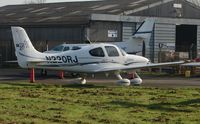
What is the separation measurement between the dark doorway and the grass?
105 ft

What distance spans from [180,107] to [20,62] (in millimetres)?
11901

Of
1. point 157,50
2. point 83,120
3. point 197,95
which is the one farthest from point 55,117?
point 157,50

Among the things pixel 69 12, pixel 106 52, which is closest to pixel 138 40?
pixel 69 12

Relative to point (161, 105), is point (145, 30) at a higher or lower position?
higher

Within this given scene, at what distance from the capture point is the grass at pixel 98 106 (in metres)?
14.0

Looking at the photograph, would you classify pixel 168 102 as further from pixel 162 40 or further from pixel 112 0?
pixel 112 0

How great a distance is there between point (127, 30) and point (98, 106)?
31.3 m

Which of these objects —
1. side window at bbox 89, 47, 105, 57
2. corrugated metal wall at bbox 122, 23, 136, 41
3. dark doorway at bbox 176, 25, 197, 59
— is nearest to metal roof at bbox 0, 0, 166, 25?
corrugated metal wall at bbox 122, 23, 136, 41

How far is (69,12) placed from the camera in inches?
2132

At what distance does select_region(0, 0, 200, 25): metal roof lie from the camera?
48281 mm

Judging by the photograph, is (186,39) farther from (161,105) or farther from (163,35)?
(161,105)

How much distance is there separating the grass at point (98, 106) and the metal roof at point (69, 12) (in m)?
25.2

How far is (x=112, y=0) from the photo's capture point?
61719 mm

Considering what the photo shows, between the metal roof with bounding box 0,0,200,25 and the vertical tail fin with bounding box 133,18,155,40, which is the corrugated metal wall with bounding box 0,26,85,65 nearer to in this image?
the metal roof with bounding box 0,0,200,25
